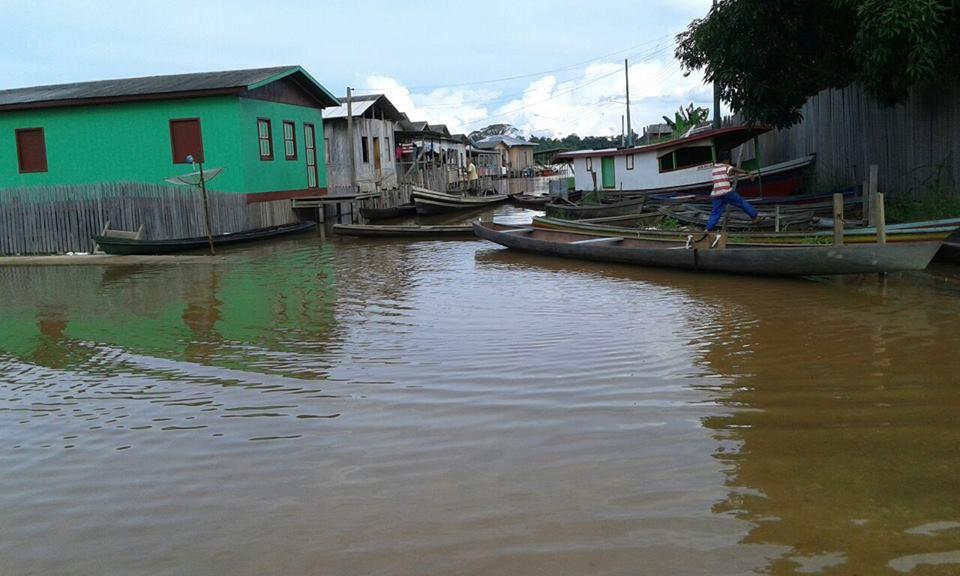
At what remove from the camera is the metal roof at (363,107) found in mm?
32062

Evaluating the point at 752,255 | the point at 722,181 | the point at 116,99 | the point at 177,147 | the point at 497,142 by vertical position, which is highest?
the point at 497,142

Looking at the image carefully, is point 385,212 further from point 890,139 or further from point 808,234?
point 808,234

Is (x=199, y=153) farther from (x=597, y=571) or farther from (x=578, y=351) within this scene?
(x=597, y=571)

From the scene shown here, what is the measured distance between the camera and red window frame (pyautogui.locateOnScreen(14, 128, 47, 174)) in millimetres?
23172

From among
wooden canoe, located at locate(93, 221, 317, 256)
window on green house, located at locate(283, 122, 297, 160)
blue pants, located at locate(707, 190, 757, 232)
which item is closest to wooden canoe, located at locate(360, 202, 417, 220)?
window on green house, located at locate(283, 122, 297, 160)

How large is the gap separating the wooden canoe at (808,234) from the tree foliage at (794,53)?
2.73m

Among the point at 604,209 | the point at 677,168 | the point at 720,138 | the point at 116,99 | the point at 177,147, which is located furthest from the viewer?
the point at 677,168

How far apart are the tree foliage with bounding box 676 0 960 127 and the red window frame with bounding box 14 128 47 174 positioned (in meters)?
17.7

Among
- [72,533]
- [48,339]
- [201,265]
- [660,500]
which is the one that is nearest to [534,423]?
[660,500]

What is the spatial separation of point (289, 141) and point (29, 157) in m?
7.37

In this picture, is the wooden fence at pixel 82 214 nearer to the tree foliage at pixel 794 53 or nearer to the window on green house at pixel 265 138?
the window on green house at pixel 265 138

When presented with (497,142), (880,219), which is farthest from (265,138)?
(497,142)

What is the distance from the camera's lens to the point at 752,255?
11.5 meters

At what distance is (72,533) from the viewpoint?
160 inches
